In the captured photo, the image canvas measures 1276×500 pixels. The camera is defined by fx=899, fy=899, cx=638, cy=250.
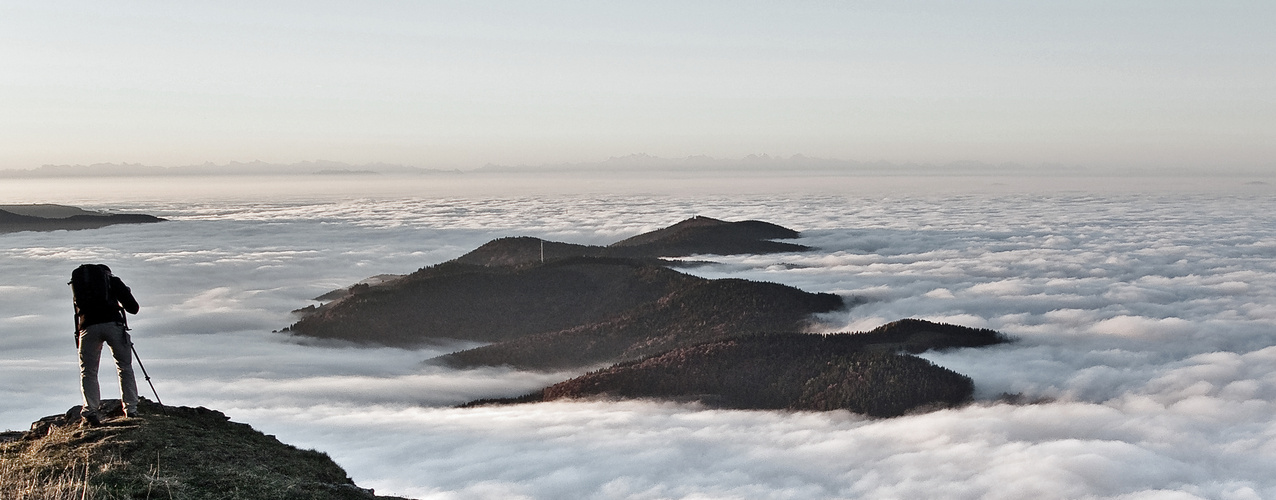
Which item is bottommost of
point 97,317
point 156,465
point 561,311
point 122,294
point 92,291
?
point 561,311

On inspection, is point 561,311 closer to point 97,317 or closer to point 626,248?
point 626,248

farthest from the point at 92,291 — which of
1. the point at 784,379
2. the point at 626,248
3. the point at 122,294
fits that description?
the point at 626,248

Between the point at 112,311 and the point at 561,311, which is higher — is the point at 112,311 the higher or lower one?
the higher one

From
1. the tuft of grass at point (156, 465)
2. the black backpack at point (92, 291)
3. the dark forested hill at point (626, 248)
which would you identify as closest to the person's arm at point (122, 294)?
the black backpack at point (92, 291)

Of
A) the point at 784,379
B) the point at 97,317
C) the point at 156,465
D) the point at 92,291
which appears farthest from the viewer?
the point at 784,379

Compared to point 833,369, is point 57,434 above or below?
above

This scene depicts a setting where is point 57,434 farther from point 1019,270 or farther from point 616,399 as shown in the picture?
point 1019,270

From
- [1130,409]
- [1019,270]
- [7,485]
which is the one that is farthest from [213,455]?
[1019,270]
